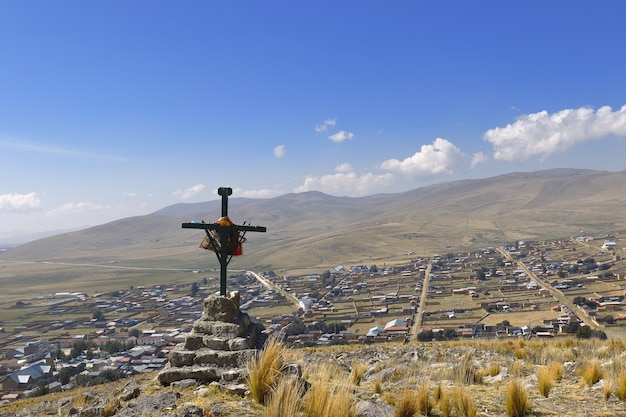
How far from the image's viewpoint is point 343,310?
195ft

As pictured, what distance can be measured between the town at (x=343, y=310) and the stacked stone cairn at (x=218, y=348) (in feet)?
46.5

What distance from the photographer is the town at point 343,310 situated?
1459 inches

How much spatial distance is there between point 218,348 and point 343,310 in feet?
174

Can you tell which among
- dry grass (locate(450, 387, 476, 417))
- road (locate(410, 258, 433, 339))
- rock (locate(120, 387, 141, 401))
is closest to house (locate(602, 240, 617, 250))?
road (locate(410, 258, 433, 339))

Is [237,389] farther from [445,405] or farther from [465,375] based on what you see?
[465,375]

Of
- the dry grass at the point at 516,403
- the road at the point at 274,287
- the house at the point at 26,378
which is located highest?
the dry grass at the point at 516,403

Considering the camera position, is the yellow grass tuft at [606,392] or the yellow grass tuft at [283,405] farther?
the yellow grass tuft at [606,392]

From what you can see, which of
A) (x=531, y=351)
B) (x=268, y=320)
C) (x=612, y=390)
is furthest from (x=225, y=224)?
(x=268, y=320)

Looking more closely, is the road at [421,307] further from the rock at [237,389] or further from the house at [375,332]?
the rock at [237,389]

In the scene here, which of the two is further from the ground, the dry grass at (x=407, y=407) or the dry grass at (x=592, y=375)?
the dry grass at (x=407, y=407)

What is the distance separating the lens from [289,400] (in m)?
5.60

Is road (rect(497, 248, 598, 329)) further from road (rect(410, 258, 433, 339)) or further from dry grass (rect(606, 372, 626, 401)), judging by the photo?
dry grass (rect(606, 372, 626, 401))

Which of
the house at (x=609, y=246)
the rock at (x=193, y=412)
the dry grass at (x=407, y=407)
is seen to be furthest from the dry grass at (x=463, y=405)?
the house at (x=609, y=246)

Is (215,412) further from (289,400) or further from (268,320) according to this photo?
(268,320)
